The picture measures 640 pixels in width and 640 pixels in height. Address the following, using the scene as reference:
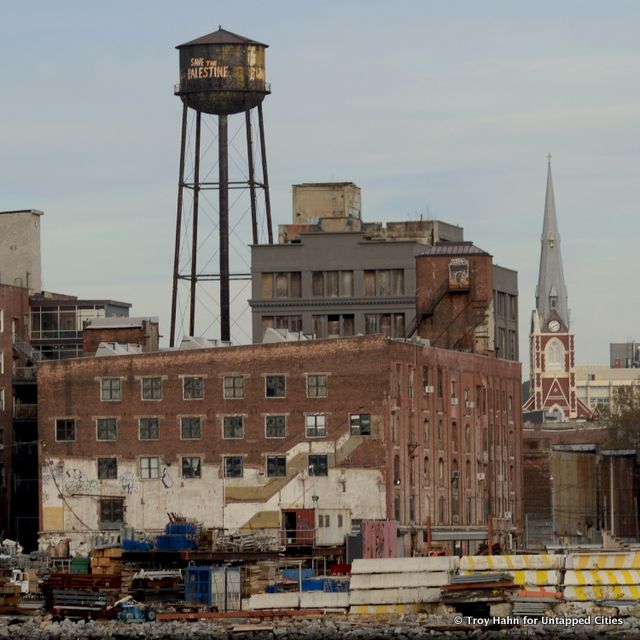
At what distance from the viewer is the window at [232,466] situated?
Answer: 119 m

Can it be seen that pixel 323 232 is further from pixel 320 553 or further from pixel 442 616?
pixel 442 616

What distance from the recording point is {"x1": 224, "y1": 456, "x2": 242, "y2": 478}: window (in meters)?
119

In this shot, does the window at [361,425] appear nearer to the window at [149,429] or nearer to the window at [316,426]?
the window at [316,426]

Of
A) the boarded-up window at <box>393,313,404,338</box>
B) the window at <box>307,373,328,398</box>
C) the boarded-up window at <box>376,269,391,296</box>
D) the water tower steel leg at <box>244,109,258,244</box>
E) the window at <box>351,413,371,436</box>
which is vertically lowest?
the window at <box>351,413,371,436</box>

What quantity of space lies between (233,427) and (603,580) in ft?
120

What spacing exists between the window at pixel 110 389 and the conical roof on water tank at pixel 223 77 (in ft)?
115

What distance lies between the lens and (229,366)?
391ft

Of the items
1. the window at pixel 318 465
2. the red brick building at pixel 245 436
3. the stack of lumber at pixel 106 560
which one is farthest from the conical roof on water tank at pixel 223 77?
the stack of lumber at pixel 106 560

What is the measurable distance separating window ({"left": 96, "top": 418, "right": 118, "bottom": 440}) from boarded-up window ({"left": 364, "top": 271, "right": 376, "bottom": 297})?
34.0m

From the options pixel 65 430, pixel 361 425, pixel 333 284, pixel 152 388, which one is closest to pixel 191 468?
pixel 152 388

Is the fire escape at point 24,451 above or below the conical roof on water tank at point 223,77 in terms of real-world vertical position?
below

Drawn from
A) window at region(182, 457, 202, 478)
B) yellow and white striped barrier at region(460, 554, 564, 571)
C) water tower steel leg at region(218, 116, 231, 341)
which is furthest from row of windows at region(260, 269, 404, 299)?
yellow and white striped barrier at region(460, 554, 564, 571)

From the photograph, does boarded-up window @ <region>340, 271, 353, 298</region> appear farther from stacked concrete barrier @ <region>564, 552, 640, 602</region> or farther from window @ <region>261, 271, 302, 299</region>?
stacked concrete barrier @ <region>564, 552, 640, 602</region>

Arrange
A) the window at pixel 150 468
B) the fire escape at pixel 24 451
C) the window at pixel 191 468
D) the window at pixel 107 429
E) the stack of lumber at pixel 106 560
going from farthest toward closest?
the fire escape at pixel 24 451 → the window at pixel 107 429 → the window at pixel 150 468 → the window at pixel 191 468 → the stack of lumber at pixel 106 560
